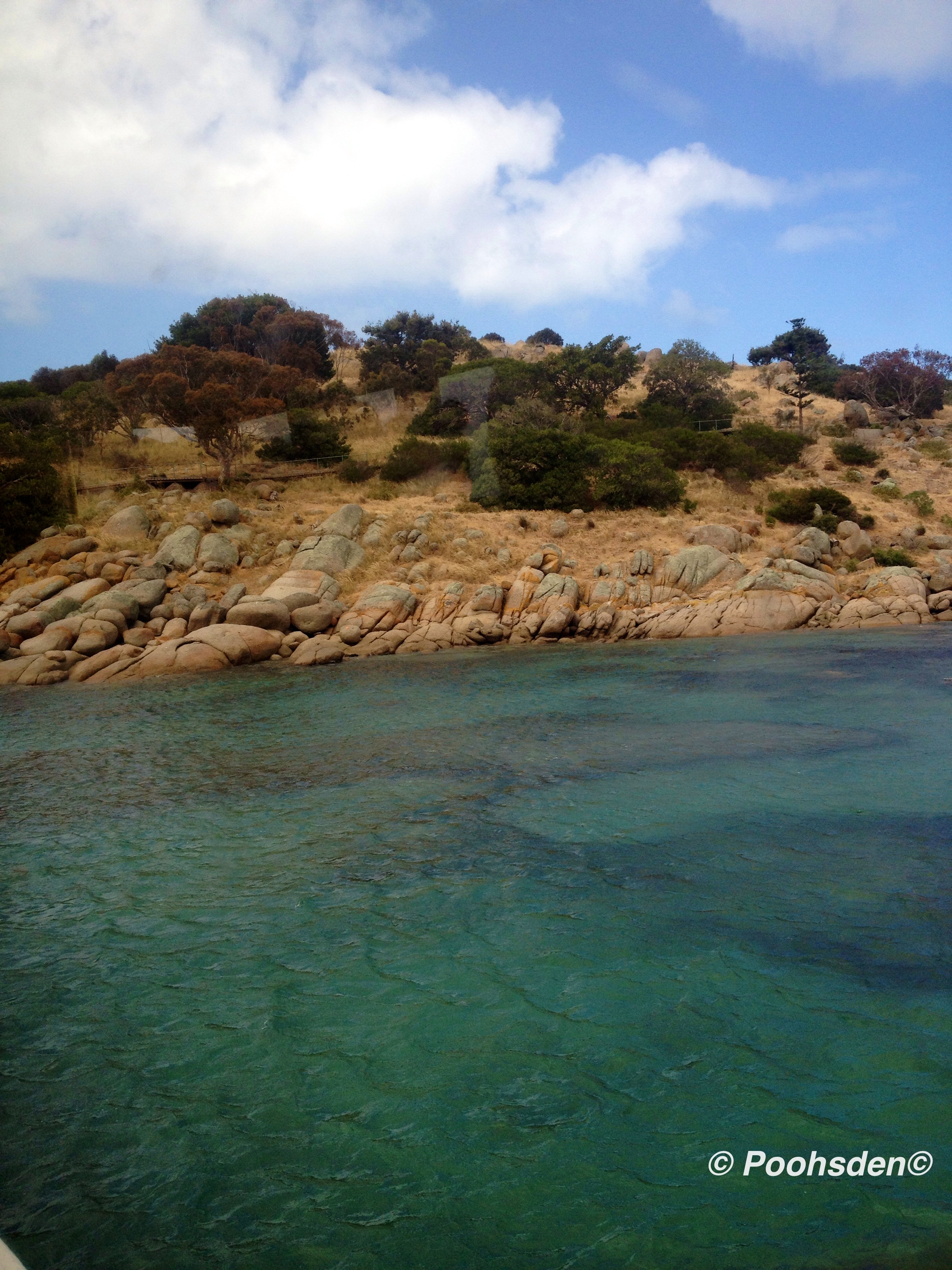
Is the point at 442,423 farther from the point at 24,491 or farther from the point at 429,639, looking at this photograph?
the point at 429,639

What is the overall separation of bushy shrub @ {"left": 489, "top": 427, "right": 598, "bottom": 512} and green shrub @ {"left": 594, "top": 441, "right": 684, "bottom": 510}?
0.69 metres

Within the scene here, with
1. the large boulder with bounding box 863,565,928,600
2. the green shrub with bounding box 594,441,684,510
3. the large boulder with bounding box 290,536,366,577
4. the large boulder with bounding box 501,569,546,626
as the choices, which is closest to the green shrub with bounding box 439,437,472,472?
the green shrub with bounding box 594,441,684,510

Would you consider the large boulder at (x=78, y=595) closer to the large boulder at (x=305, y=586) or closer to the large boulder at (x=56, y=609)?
the large boulder at (x=56, y=609)

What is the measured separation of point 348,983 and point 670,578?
2461 cm

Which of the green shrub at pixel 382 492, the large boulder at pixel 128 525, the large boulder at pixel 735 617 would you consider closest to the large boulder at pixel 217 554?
the large boulder at pixel 128 525

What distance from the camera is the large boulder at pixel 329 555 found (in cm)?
3011

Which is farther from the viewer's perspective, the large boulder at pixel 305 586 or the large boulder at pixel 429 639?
the large boulder at pixel 305 586

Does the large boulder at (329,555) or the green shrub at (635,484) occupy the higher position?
the green shrub at (635,484)

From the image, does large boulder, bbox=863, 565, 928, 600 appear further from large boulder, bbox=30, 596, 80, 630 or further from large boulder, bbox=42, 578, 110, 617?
large boulder, bbox=30, 596, 80, 630

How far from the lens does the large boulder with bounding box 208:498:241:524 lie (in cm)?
3300

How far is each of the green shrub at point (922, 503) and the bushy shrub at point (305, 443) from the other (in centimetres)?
2682

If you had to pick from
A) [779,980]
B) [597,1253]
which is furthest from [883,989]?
[597,1253]

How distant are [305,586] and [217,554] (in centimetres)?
423

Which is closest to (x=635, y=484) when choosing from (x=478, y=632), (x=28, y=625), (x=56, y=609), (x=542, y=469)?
(x=542, y=469)
